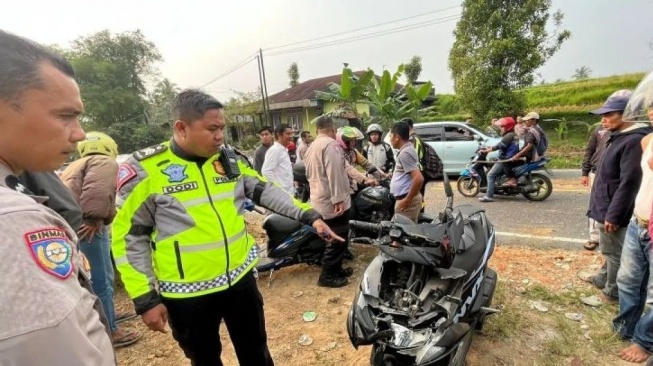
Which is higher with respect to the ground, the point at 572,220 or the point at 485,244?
the point at 485,244

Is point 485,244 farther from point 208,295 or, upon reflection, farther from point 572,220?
point 572,220

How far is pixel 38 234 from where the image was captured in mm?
573

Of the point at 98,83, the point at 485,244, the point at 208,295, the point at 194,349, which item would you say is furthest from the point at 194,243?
the point at 98,83

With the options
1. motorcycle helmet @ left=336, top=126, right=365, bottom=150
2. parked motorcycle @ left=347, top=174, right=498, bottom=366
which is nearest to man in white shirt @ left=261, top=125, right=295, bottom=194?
motorcycle helmet @ left=336, top=126, right=365, bottom=150

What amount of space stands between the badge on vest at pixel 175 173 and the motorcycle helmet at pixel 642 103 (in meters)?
2.46

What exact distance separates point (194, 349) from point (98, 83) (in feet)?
110

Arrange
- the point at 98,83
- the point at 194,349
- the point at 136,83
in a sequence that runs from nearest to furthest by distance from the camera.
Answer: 1. the point at 194,349
2. the point at 98,83
3. the point at 136,83

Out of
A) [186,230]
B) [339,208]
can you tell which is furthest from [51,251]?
[339,208]

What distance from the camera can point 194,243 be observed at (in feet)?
5.36

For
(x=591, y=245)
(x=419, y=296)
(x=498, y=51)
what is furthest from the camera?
(x=498, y=51)

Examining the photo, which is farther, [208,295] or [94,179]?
[94,179]

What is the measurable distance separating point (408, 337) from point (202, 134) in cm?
143

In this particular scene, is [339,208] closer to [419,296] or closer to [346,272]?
[346,272]

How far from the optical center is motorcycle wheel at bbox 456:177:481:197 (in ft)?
23.0
